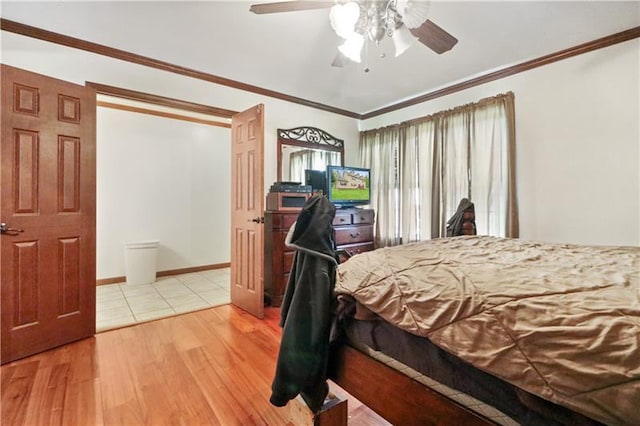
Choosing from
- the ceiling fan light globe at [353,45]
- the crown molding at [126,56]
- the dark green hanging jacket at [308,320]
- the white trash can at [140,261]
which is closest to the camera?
the dark green hanging jacket at [308,320]

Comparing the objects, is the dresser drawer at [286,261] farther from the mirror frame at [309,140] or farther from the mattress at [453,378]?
the mattress at [453,378]

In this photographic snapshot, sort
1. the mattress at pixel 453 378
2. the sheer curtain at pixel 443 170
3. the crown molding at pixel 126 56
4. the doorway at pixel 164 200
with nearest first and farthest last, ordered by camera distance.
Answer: the mattress at pixel 453 378, the crown molding at pixel 126 56, the sheer curtain at pixel 443 170, the doorway at pixel 164 200

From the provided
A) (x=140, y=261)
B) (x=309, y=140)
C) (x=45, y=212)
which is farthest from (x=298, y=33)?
(x=140, y=261)

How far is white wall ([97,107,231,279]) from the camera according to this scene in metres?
4.00

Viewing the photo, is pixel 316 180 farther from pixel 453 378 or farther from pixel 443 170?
pixel 453 378

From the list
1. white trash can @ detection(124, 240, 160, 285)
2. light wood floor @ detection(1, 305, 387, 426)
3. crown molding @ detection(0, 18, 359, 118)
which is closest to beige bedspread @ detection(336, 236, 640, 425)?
light wood floor @ detection(1, 305, 387, 426)

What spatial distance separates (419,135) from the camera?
3.65 metres

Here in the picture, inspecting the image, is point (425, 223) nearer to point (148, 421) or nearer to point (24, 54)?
point (148, 421)

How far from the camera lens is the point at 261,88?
136 inches

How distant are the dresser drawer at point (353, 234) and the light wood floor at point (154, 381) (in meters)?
1.34

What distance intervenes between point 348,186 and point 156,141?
121 inches

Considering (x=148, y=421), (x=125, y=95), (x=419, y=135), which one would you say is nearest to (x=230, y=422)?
(x=148, y=421)

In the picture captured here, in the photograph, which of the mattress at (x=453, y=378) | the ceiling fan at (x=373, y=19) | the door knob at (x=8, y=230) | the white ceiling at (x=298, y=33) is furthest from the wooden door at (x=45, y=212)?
the mattress at (x=453, y=378)

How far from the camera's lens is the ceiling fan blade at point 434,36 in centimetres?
176
